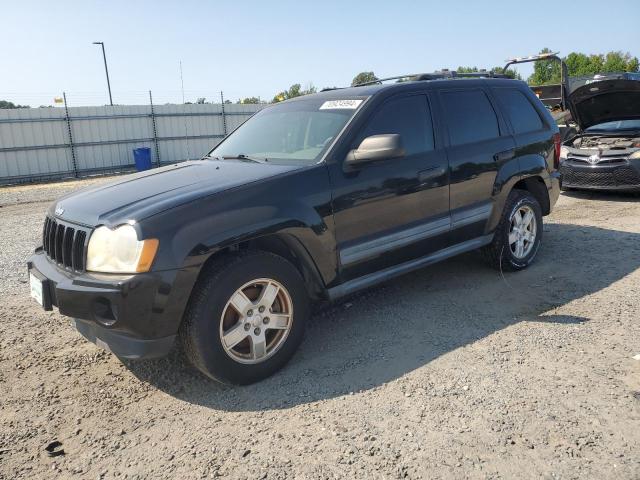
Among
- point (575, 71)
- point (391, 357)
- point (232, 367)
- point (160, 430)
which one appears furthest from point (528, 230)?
point (575, 71)

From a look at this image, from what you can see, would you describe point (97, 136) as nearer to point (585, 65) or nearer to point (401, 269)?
point (401, 269)

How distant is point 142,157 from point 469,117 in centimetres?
1558

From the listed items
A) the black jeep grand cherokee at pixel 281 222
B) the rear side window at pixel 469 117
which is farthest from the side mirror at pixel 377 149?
the rear side window at pixel 469 117

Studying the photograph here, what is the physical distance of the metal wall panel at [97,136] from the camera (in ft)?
56.3

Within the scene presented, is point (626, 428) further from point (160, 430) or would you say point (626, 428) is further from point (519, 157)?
point (519, 157)

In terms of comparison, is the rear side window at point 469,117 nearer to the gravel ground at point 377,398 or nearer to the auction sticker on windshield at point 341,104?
the auction sticker on windshield at point 341,104

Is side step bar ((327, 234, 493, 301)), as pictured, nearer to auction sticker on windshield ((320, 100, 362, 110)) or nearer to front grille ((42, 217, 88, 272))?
auction sticker on windshield ((320, 100, 362, 110))

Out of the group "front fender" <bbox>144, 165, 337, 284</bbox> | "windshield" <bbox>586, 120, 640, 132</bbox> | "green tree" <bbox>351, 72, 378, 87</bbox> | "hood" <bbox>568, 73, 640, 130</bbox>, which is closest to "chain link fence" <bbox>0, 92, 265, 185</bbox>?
"green tree" <bbox>351, 72, 378, 87</bbox>

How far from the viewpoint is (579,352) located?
11.5 ft

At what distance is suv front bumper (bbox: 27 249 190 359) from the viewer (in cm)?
282

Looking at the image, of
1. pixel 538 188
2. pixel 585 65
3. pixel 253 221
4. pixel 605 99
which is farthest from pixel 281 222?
pixel 585 65

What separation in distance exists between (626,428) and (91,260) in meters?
3.02

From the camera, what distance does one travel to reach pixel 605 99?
8992mm

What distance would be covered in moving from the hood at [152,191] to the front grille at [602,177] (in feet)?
22.6
